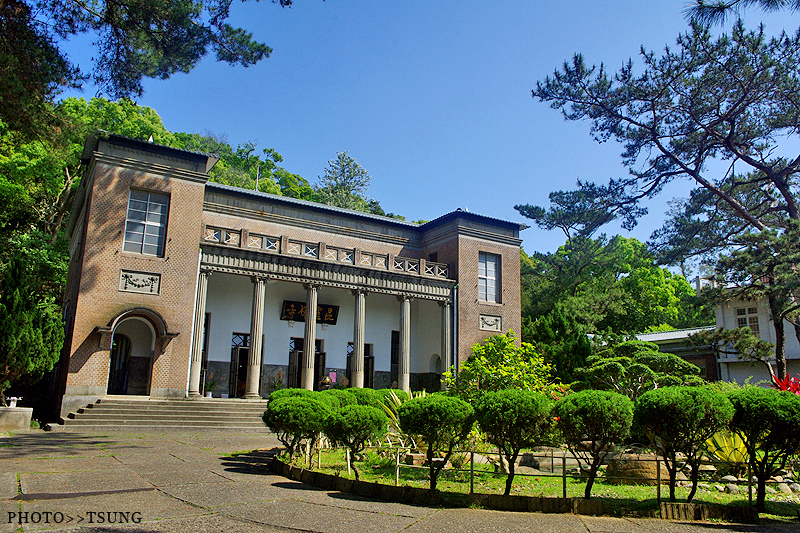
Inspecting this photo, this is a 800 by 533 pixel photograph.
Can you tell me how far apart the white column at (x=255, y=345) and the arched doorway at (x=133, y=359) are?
11.5ft

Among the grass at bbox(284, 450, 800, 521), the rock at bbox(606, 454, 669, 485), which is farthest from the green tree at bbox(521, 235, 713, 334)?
the grass at bbox(284, 450, 800, 521)

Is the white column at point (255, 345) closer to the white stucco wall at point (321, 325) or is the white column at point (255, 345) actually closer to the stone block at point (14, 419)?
the white stucco wall at point (321, 325)

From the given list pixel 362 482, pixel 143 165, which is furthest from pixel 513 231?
pixel 362 482

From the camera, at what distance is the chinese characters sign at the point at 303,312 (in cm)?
2531

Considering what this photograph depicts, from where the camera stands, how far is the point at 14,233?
29703 mm

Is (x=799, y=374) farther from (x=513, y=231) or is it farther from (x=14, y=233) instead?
(x=14, y=233)

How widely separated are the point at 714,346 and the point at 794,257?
897cm

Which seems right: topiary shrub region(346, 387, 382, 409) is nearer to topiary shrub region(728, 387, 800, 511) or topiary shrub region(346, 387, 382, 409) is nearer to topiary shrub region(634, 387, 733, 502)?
topiary shrub region(634, 387, 733, 502)

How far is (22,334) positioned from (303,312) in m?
11.8

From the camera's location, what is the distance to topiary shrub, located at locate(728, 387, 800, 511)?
6879 mm

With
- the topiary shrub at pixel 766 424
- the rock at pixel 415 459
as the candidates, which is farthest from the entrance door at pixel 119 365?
the topiary shrub at pixel 766 424

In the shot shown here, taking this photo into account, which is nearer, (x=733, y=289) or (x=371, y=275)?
(x=733, y=289)

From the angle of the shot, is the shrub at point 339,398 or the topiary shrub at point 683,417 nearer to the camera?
the topiary shrub at point 683,417

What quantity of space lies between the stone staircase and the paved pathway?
23.3 ft
